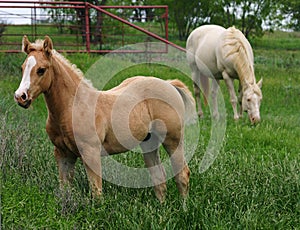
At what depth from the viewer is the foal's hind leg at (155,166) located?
5051 millimetres

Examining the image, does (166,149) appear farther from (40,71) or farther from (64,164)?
(40,71)

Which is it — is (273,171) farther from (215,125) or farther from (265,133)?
(215,125)

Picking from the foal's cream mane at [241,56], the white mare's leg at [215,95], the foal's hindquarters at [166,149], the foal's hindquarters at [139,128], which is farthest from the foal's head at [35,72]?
the white mare's leg at [215,95]

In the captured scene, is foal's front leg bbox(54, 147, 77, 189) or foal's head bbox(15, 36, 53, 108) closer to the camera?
foal's head bbox(15, 36, 53, 108)

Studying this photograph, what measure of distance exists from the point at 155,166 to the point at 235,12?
21.6 metres

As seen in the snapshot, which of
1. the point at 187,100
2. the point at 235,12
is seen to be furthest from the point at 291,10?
the point at 187,100

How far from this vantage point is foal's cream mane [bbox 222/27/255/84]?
9.02 meters

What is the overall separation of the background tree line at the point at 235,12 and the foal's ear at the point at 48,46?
20358mm

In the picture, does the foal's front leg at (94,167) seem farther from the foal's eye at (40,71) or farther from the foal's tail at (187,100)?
the foal's tail at (187,100)

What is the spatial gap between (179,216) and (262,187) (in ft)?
3.63

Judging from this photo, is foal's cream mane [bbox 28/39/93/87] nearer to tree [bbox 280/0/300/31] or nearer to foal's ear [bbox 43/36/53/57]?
foal's ear [bbox 43/36/53/57]

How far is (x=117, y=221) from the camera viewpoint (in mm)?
3887

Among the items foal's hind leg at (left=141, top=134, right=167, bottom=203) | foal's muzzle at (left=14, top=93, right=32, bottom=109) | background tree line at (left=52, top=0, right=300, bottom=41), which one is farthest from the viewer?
background tree line at (left=52, top=0, right=300, bottom=41)

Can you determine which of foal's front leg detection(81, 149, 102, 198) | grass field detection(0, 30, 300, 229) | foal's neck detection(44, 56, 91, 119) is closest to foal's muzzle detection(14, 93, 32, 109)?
foal's neck detection(44, 56, 91, 119)
